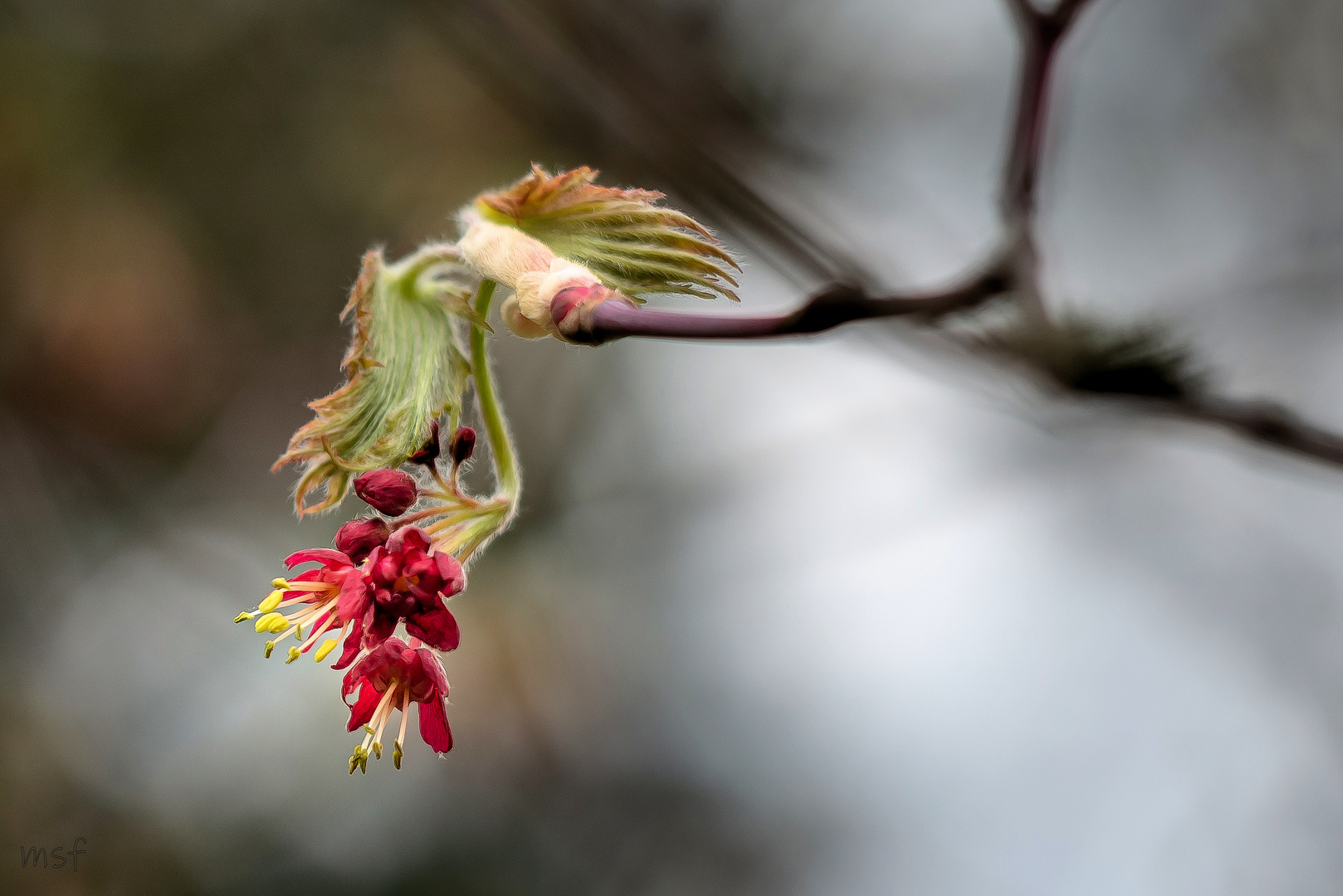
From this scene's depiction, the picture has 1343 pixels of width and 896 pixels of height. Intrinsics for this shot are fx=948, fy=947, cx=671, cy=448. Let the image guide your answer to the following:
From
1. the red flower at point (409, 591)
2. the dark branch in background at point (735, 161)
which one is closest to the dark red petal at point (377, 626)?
the red flower at point (409, 591)

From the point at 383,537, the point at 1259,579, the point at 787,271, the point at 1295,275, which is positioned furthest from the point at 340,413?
the point at 1259,579

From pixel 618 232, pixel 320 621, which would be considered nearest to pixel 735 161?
pixel 618 232

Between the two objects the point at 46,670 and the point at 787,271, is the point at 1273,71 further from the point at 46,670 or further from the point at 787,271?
the point at 46,670

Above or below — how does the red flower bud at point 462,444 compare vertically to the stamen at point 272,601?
above

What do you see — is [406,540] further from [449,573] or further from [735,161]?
[735,161]

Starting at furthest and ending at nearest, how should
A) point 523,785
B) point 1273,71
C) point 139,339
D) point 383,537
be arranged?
point 523,785
point 139,339
point 1273,71
point 383,537

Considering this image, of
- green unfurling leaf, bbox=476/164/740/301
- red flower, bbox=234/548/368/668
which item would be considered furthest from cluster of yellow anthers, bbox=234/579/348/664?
green unfurling leaf, bbox=476/164/740/301

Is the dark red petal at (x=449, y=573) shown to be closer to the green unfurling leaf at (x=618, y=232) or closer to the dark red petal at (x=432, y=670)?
the dark red petal at (x=432, y=670)
